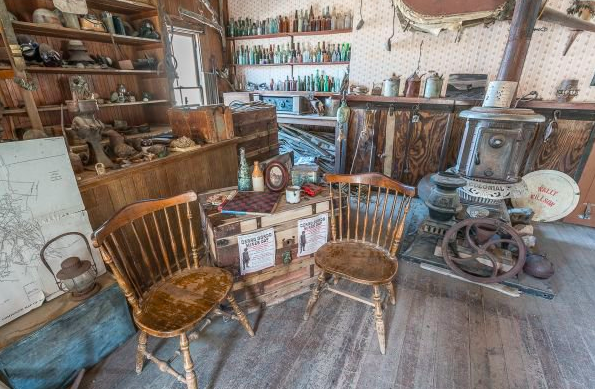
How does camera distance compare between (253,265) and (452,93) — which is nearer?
(253,265)

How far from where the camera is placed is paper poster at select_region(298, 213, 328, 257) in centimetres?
171

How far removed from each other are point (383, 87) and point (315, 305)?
8.63 ft

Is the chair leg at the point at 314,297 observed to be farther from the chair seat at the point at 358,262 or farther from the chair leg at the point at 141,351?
the chair leg at the point at 141,351

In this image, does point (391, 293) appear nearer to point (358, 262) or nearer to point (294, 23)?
point (358, 262)

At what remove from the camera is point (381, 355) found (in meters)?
1.47

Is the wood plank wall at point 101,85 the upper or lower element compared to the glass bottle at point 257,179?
upper

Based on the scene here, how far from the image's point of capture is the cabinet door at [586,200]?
273 cm

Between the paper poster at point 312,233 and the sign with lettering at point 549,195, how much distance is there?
2299mm

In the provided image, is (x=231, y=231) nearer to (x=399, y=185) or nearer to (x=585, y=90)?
(x=399, y=185)

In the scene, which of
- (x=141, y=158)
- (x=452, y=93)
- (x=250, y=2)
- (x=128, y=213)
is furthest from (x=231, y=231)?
(x=250, y=2)

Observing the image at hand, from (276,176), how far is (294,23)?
3543 millimetres

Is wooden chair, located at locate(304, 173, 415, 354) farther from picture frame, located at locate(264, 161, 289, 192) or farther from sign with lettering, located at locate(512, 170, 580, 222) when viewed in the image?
sign with lettering, located at locate(512, 170, 580, 222)

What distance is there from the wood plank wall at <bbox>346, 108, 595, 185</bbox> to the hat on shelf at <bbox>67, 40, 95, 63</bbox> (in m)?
2.90

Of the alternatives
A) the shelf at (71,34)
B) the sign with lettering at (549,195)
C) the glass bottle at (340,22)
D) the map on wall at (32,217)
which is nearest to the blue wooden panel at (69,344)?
the map on wall at (32,217)
